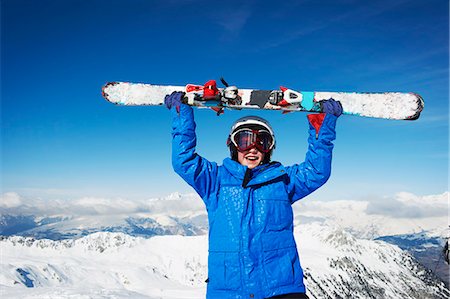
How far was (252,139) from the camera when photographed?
215 inches

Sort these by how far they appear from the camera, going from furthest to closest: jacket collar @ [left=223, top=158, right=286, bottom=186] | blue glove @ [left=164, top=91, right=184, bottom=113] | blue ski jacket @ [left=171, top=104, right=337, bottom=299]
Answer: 1. blue glove @ [left=164, top=91, right=184, bottom=113]
2. jacket collar @ [left=223, top=158, right=286, bottom=186]
3. blue ski jacket @ [left=171, top=104, right=337, bottom=299]

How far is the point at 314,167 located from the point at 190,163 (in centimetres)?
174

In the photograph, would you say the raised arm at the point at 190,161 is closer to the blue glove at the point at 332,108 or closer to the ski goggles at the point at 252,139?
the ski goggles at the point at 252,139

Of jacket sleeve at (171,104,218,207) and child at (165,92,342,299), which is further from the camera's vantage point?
jacket sleeve at (171,104,218,207)

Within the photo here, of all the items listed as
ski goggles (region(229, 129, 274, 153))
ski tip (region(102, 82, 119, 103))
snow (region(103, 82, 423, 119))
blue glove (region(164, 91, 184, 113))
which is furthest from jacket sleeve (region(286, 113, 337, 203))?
ski tip (region(102, 82, 119, 103))

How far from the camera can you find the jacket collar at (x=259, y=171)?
4.70 metres

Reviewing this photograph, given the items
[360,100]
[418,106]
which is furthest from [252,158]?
[418,106]

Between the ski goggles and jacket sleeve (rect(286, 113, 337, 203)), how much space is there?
1.82ft

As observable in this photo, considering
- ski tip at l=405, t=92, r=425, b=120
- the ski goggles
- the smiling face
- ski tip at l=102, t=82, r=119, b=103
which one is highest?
ski tip at l=102, t=82, r=119, b=103

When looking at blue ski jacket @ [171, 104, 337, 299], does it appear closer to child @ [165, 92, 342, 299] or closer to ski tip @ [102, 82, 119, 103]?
child @ [165, 92, 342, 299]

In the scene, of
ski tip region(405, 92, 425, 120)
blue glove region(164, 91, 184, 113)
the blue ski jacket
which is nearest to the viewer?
the blue ski jacket

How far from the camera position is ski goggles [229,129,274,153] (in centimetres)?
537

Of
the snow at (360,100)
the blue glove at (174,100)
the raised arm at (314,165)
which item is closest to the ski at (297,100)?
the snow at (360,100)

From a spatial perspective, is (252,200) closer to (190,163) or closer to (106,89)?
(190,163)
